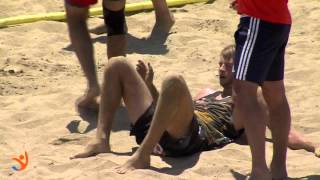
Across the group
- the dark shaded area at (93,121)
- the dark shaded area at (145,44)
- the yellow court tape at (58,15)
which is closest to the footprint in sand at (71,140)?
the dark shaded area at (93,121)

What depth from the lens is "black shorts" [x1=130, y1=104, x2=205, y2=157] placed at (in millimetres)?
4473

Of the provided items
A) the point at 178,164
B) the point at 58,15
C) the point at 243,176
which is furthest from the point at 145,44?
the point at 243,176

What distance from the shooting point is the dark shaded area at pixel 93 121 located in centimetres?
524

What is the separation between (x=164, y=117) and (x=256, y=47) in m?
0.68

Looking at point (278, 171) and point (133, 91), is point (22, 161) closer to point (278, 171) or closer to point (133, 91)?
point (133, 91)

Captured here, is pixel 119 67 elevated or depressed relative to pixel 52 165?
elevated

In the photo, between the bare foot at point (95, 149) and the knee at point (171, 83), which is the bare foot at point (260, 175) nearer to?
the knee at point (171, 83)

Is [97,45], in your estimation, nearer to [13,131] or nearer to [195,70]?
[195,70]

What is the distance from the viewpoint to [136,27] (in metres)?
7.71

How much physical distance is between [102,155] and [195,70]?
84.1 inches

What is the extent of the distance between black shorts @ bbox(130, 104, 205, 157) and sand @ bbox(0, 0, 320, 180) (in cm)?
5

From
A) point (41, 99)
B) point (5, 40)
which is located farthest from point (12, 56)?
point (41, 99)

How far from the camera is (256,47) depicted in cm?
385

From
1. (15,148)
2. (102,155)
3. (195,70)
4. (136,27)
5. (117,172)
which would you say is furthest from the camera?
(136,27)
